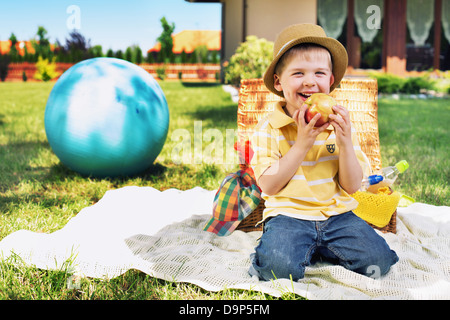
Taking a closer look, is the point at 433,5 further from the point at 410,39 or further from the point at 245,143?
the point at 245,143

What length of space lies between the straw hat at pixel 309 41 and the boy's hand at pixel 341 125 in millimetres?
369

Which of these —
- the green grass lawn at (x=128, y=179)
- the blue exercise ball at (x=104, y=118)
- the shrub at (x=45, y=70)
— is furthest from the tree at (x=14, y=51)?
the blue exercise ball at (x=104, y=118)

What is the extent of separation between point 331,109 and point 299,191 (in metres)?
0.47

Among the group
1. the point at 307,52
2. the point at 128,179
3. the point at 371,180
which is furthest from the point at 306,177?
the point at 128,179

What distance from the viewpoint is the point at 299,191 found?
219 cm

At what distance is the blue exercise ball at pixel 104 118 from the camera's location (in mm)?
3717

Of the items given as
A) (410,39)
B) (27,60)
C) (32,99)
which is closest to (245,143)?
(32,99)

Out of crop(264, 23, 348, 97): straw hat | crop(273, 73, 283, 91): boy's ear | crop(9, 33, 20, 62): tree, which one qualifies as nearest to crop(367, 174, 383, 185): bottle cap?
crop(264, 23, 348, 97): straw hat

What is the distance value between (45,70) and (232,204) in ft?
67.0

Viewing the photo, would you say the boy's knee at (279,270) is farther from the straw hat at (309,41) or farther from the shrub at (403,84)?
the shrub at (403,84)

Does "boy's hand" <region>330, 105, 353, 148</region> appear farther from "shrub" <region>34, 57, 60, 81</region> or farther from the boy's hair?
"shrub" <region>34, 57, 60, 81</region>

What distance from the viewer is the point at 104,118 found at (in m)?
3.70

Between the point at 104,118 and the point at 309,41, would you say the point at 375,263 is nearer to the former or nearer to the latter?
the point at 309,41

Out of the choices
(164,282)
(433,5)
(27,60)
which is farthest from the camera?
(27,60)
